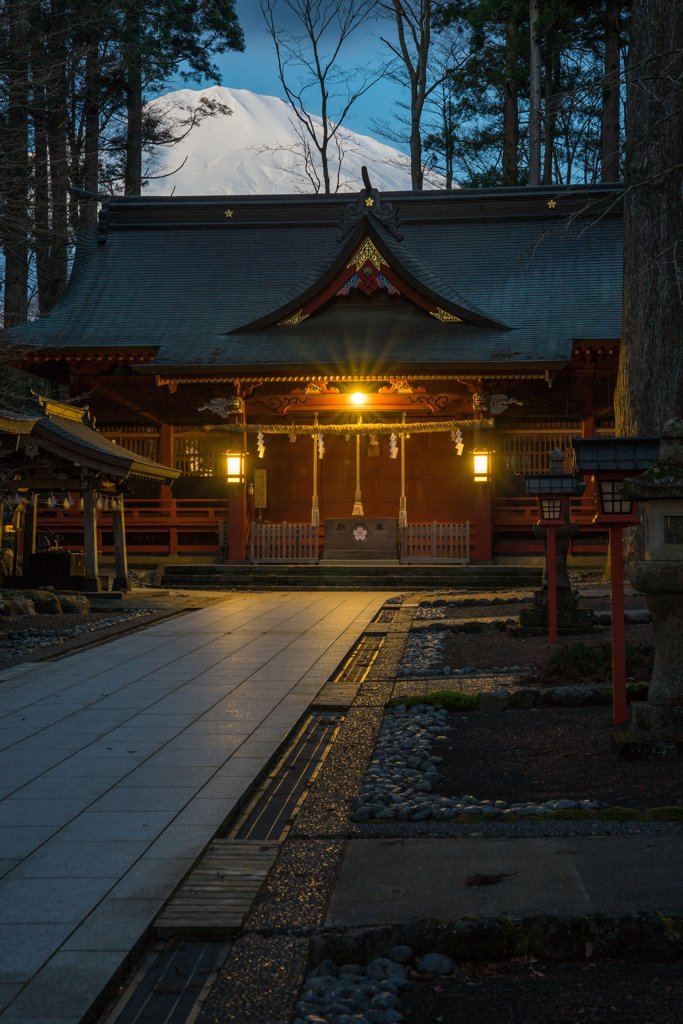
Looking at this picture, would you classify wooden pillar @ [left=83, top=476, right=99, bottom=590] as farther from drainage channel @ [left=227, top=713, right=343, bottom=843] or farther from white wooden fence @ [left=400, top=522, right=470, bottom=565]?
drainage channel @ [left=227, top=713, right=343, bottom=843]

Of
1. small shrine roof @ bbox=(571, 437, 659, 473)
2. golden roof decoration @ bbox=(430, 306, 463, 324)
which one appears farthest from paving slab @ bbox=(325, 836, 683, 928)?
golden roof decoration @ bbox=(430, 306, 463, 324)

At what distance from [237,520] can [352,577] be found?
3.07 meters

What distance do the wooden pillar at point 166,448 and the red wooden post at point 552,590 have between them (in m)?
12.7

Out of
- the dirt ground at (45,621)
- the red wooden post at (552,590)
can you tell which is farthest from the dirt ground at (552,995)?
the dirt ground at (45,621)

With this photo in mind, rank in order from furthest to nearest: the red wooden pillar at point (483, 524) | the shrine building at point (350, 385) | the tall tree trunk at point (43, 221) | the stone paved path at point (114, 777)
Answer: the tall tree trunk at point (43, 221)
the shrine building at point (350, 385)
the red wooden pillar at point (483, 524)
the stone paved path at point (114, 777)

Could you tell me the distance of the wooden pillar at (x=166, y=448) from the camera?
20.3 meters

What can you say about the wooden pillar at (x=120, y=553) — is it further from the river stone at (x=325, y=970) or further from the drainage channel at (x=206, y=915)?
the river stone at (x=325, y=970)

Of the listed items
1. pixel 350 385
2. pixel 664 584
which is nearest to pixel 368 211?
pixel 350 385

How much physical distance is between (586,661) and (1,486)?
1008 cm

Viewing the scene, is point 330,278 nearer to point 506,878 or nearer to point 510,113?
point 510,113

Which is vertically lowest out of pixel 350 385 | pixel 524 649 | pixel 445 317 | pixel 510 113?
pixel 524 649

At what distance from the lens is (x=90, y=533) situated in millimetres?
14898

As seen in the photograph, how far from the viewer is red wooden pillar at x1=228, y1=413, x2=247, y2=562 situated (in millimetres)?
18969

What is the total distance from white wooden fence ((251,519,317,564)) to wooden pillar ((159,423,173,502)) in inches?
106
